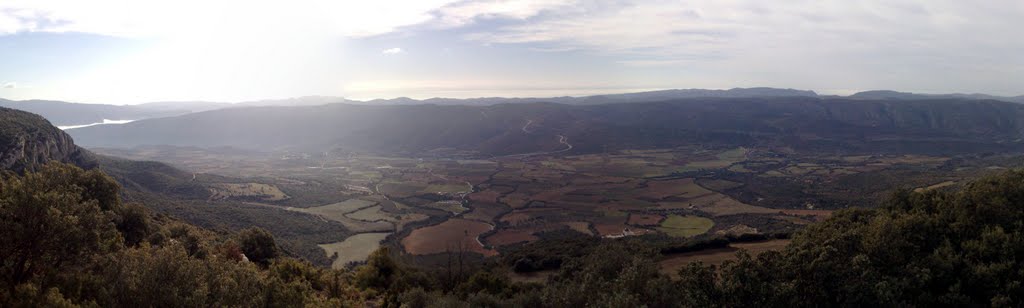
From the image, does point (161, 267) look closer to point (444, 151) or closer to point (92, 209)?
point (92, 209)

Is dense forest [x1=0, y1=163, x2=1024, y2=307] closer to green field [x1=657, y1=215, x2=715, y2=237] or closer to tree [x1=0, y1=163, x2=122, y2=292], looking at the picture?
tree [x1=0, y1=163, x2=122, y2=292]

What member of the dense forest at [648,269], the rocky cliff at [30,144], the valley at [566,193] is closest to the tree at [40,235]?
the dense forest at [648,269]

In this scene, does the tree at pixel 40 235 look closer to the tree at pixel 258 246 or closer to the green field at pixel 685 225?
the tree at pixel 258 246

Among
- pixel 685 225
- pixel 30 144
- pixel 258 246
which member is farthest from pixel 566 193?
pixel 30 144

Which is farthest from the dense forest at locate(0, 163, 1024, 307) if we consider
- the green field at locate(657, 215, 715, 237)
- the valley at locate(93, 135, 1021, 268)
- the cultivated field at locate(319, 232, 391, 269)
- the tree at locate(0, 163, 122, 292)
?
the green field at locate(657, 215, 715, 237)

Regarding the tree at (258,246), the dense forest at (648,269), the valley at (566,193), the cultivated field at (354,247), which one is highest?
the dense forest at (648,269)

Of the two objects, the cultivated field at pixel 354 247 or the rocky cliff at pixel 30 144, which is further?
the cultivated field at pixel 354 247
